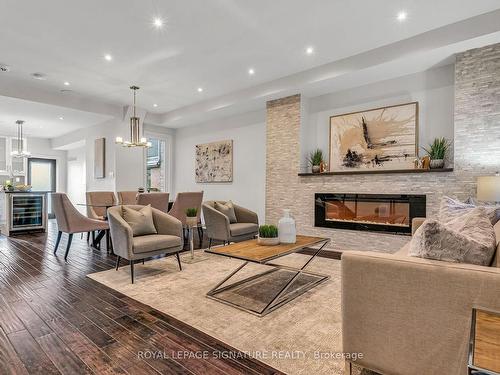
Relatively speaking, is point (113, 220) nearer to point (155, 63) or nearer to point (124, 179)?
point (155, 63)

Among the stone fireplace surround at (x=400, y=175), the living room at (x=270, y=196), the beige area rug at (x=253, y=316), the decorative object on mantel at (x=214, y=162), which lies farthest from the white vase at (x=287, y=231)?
the decorative object on mantel at (x=214, y=162)

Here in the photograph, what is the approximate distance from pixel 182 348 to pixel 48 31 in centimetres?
394

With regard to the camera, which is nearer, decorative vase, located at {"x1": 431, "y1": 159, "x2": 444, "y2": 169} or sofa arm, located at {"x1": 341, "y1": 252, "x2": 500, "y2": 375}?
sofa arm, located at {"x1": 341, "y1": 252, "x2": 500, "y2": 375}

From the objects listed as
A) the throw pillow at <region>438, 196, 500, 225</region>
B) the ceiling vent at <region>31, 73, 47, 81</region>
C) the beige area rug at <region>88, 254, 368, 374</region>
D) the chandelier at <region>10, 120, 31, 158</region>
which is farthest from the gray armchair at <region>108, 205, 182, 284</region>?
the chandelier at <region>10, 120, 31, 158</region>

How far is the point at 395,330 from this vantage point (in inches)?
55.3

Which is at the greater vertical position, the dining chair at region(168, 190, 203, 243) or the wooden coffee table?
the dining chair at region(168, 190, 203, 243)

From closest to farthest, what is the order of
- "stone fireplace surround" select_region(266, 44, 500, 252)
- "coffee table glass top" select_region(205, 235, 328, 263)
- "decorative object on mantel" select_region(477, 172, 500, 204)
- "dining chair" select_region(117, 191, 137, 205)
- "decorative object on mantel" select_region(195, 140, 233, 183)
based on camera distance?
"coffee table glass top" select_region(205, 235, 328, 263), "decorative object on mantel" select_region(477, 172, 500, 204), "stone fireplace surround" select_region(266, 44, 500, 252), "dining chair" select_region(117, 191, 137, 205), "decorative object on mantel" select_region(195, 140, 233, 183)

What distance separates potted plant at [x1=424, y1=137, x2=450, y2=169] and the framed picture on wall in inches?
275

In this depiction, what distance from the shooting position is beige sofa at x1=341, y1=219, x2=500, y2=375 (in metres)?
1.25

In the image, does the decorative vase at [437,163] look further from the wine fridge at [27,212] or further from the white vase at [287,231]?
the wine fridge at [27,212]

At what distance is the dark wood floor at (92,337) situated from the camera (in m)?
1.73

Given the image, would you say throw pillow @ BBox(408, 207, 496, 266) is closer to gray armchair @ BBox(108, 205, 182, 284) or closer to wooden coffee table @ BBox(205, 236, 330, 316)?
wooden coffee table @ BBox(205, 236, 330, 316)

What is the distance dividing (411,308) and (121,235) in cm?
289

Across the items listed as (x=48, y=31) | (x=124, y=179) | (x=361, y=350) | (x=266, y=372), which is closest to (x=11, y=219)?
(x=124, y=179)
